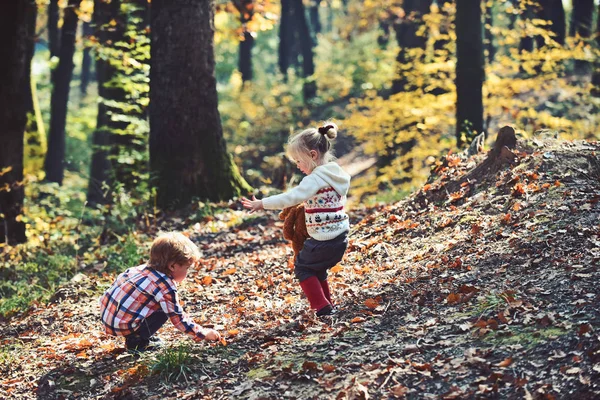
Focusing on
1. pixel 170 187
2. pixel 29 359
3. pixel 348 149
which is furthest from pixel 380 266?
pixel 348 149

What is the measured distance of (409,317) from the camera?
15.9ft

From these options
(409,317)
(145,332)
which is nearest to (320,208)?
(409,317)

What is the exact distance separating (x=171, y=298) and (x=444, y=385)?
6.86ft

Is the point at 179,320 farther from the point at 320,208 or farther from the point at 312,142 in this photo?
the point at 312,142

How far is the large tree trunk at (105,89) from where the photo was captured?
1212 cm

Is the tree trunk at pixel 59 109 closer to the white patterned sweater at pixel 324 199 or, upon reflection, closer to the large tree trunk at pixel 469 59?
the large tree trunk at pixel 469 59

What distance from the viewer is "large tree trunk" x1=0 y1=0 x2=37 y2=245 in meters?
9.91

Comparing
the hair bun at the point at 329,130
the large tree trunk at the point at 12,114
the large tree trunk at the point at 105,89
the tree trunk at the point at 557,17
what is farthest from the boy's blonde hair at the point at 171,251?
the tree trunk at the point at 557,17

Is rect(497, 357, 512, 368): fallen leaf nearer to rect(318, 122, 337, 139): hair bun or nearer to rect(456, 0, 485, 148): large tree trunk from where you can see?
rect(318, 122, 337, 139): hair bun

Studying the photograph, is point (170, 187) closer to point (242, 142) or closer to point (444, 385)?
point (444, 385)

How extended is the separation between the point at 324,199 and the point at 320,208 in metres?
0.08

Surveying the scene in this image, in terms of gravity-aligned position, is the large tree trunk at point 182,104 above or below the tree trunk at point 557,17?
below

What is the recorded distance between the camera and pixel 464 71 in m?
11.5

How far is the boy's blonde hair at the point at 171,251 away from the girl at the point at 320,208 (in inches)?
33.6
